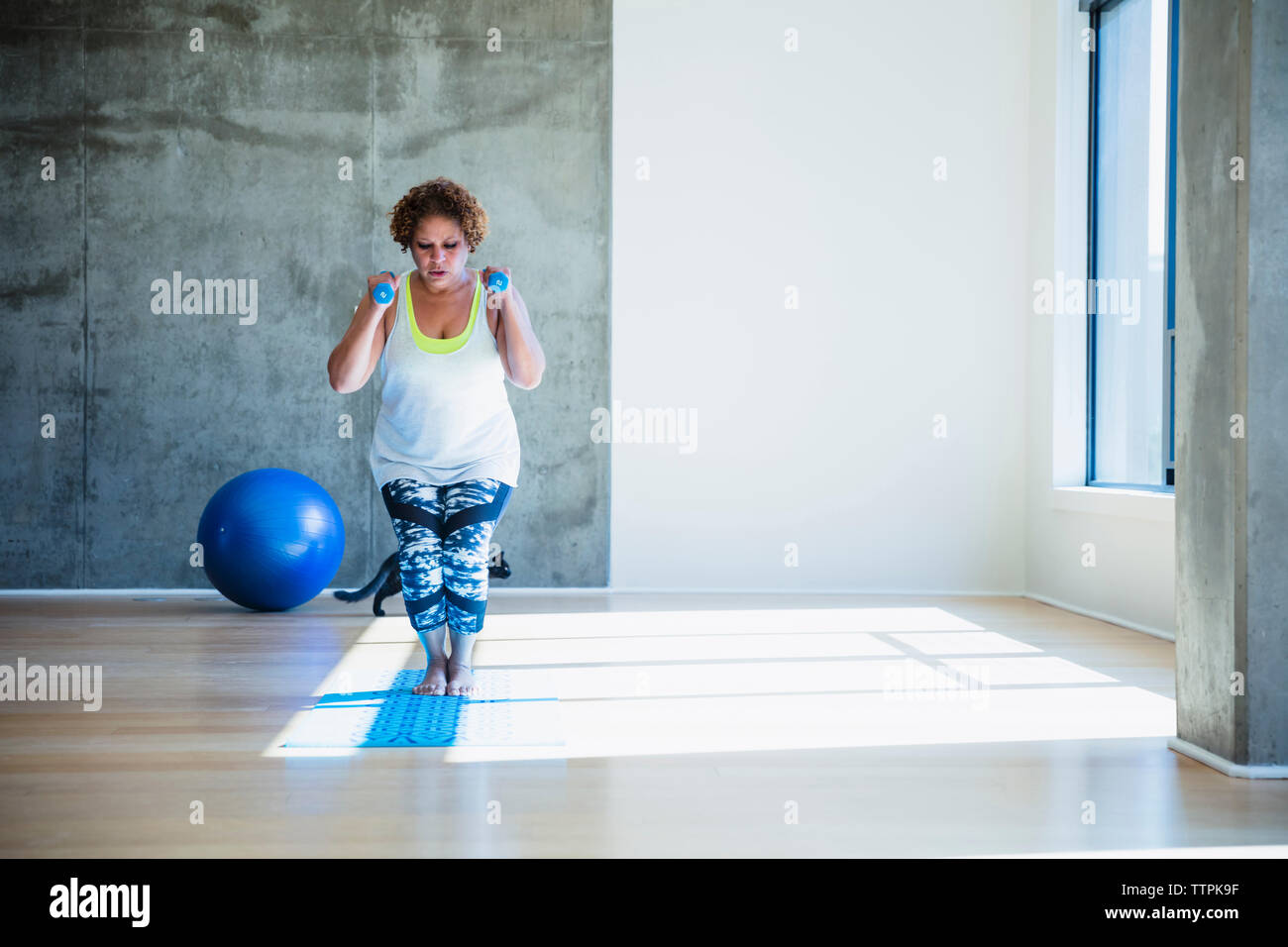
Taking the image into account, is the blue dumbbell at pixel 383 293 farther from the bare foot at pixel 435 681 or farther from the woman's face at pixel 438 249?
the bare foot at pixel 435 681

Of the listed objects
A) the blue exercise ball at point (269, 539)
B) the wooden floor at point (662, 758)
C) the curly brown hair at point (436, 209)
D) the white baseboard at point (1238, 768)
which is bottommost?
the wooden floor at point (662, 758)

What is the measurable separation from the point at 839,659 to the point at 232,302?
3670 millimetres

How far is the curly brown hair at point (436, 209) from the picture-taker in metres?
3.21

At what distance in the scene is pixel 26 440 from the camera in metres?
5.99

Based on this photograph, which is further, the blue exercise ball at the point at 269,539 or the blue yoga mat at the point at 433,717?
the blue exercise ball at the point at 269,539

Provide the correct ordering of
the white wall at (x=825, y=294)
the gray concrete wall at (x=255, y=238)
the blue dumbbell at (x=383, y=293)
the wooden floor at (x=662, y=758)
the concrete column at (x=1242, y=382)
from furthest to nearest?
1. the white wall at (x=825, y=294)
2. the gray concrete wall at (x=255, y=238)
3. the blue dumbbell at (x=383, y=293)
4. the concrete column at (x=1242, y=382)
5. the wooden floor at (x=662, y=758)

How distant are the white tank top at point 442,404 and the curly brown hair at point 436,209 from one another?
0.52 ft

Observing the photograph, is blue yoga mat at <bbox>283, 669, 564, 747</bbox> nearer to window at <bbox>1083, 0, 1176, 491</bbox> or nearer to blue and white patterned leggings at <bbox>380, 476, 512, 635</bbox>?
blue and white patterned leggings at <bbox>380, 476, 512, 635</bbox>

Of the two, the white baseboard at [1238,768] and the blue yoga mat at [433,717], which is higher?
the white baseboard at [1238,768]

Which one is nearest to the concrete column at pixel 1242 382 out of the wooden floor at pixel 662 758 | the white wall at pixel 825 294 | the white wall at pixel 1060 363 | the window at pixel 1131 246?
the wooden floor at pixel 662 758

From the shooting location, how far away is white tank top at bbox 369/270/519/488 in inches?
127

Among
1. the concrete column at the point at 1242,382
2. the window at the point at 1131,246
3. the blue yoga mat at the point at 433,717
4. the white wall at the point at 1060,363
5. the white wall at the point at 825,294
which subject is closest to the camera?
the concrete column at the point at 1242,382
